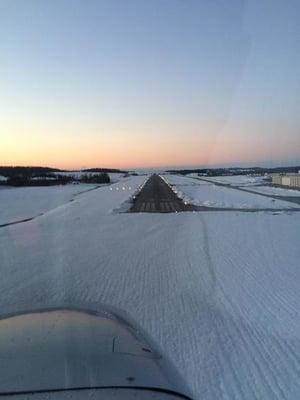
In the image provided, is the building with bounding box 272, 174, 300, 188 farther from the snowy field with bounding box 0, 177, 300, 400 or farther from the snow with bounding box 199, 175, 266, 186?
the snowy field with bounding box 0, 177, 300, 400

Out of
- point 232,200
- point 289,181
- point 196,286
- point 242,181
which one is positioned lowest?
point 242,181

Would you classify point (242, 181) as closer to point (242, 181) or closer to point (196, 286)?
point (242, 181)

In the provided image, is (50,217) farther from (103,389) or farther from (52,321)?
(103,389)

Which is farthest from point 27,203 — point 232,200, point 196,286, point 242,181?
point 242,181

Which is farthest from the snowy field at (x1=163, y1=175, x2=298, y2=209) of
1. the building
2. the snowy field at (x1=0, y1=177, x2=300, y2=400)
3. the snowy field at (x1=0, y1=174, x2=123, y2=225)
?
the building

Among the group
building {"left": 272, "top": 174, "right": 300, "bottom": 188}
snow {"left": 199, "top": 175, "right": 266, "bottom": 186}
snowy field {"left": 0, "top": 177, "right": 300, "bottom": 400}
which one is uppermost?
snowy field {"left": 0, "top": 177, "right": 300, "bottom": 400}

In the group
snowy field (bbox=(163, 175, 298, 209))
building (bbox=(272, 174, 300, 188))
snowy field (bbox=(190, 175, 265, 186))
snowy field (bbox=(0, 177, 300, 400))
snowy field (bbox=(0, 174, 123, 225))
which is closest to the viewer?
snowy field (bbox=(0, 177, 300, 400))

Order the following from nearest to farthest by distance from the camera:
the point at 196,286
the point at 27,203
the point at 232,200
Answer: the point at 196,286 → the point at 232,200 → the point at 27,203

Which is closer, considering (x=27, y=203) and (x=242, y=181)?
(x=27, y=203)

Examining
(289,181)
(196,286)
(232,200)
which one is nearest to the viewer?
(196,286)
